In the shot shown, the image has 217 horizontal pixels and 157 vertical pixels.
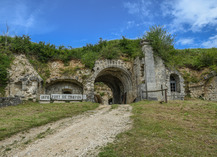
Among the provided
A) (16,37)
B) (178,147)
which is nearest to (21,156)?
(178,147)

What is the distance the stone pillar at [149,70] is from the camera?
554 inches

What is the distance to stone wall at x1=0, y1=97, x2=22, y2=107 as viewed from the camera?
1026 centimetres

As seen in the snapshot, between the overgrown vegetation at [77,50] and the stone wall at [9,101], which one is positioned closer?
the stone wall at [9,101]

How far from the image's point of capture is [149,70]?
14445 millimetres

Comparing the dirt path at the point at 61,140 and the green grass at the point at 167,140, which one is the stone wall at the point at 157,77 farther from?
the dirt path at the point at 61,140

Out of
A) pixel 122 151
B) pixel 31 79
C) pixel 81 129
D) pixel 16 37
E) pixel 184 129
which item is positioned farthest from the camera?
pixel 16 37

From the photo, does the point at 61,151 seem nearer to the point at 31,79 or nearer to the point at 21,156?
the point at 21,156

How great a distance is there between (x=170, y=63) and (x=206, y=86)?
13.1 feet

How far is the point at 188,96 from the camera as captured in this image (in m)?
15.6

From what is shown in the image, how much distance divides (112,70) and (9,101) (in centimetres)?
929

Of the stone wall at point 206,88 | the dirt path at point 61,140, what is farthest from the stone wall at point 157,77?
the dirt path at point 61,140

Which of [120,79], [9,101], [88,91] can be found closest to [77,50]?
[88,91]

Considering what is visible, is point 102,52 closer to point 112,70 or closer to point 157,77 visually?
point 112,70

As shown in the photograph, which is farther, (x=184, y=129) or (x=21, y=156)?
(x=184, y=129)
